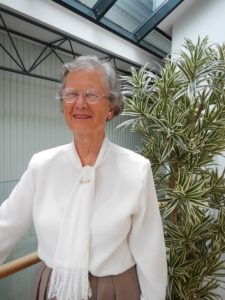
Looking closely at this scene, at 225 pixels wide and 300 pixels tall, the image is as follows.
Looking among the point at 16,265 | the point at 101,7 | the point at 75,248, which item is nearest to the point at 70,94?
the point at 75,248

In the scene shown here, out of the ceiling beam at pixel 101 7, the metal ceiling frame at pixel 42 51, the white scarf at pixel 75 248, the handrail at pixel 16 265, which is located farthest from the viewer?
the ceiling beam at pixel 101 7

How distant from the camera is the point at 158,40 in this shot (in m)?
4.11

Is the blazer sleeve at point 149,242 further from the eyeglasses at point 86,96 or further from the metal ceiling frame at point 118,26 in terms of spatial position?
the metal ceiling frame at point 118,26

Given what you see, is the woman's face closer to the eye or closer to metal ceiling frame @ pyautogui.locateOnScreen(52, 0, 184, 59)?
the eye

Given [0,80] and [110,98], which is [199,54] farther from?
[0,80]

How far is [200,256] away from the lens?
2023mm

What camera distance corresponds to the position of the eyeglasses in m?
0.98

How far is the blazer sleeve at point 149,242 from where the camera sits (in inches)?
39.2

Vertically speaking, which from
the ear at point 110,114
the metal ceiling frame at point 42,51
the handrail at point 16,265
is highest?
the metal ceiling frame at point 42,51

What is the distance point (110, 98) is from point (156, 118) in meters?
0.83

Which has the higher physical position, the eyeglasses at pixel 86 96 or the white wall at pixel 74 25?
the white wall at pixel 74 25

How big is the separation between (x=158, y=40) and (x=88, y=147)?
136 inches

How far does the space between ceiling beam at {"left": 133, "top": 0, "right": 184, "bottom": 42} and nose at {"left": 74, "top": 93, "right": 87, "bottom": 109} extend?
2.76 m

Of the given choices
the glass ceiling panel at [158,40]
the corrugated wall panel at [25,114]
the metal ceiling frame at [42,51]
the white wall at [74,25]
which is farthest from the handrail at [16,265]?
the glass ceiling panel at [158,40]
